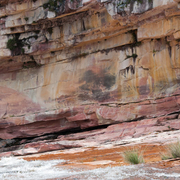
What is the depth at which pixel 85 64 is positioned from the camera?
16.4m

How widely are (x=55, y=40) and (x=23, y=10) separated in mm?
2798

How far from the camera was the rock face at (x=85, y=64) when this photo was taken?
1358cm

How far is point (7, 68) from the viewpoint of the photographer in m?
18.7

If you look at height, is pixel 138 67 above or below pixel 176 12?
below

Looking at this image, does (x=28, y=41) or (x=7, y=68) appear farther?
(x=7, y=68)

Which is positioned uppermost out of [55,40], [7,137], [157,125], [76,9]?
[76,9]

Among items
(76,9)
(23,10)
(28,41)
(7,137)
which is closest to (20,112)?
(7,137)

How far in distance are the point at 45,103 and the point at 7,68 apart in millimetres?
4163

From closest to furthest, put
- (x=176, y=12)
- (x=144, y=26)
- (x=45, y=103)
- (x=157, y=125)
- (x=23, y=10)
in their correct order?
(x=157, y=125), (x=176, y=12), (x=144, y=26), (x=23, y=10), (x=45, y=103)

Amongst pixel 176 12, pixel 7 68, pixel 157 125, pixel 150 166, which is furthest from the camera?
pixel 7 68

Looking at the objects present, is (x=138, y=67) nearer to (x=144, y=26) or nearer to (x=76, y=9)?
(x=144, y=26)

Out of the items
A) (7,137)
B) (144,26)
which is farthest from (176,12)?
(7,137)

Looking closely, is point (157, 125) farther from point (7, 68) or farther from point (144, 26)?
point (7, 68)

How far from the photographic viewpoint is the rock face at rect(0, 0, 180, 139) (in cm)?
1358
